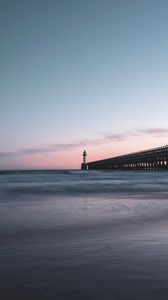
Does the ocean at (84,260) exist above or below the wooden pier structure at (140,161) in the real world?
below

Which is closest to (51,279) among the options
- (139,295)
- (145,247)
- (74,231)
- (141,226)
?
(139,295)

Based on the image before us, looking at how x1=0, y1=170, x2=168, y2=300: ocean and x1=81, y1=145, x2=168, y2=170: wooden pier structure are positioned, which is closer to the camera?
x1=0, y1=170, x2=168, y2=300: ocean

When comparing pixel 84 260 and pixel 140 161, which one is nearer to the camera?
pixel 84 260

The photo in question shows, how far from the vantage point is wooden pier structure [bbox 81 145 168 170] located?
92113mm

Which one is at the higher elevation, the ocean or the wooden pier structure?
the wooden pier structure

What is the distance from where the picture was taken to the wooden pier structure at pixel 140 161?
92113 millimetres

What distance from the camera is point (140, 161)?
354 feet

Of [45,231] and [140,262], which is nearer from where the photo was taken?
[140,262]

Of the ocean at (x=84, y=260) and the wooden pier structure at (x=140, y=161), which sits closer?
the ocean at (x=84, y=260)

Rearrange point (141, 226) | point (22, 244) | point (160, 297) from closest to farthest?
point (160, 297), point (22, 244), point (141, 226)

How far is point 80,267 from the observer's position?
14.1ft

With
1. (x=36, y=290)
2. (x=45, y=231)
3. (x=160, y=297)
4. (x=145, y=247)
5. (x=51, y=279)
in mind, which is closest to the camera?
A: (x=160, y=297)

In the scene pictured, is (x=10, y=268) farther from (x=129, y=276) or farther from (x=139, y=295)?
(x=139, y=295)

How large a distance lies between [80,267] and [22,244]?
73.9 inches
